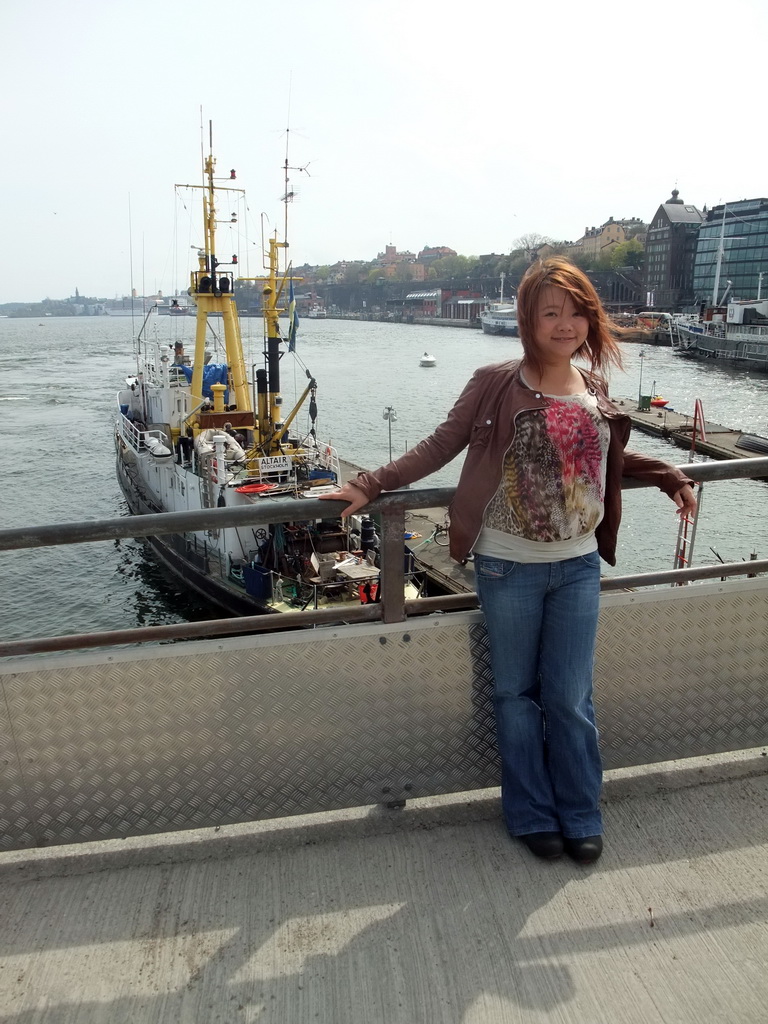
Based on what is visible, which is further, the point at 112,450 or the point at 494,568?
the point at 112,450

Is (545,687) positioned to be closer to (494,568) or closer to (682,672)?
(494,568)

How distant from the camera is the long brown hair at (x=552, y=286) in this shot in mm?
2572

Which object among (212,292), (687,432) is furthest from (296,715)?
(687,432)

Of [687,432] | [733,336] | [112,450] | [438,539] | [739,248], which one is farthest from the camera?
[739,248]

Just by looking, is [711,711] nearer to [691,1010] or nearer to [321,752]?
[691,1010]

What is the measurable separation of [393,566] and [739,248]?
114 m

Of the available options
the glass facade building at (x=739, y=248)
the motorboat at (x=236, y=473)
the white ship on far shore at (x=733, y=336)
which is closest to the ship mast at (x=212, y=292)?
the motorboat at (x=236, y=473)

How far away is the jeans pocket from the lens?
8.87ft

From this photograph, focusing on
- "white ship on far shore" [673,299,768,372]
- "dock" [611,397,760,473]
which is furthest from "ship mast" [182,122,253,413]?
"white ship on far shore" [673,299,768,372]

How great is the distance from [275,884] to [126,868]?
54cm

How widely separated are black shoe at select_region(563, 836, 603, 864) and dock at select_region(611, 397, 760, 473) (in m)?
28.5

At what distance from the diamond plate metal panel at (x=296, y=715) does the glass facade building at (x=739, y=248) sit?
103096 millimetres

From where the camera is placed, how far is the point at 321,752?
2898mm

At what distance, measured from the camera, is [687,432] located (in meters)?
37.4
